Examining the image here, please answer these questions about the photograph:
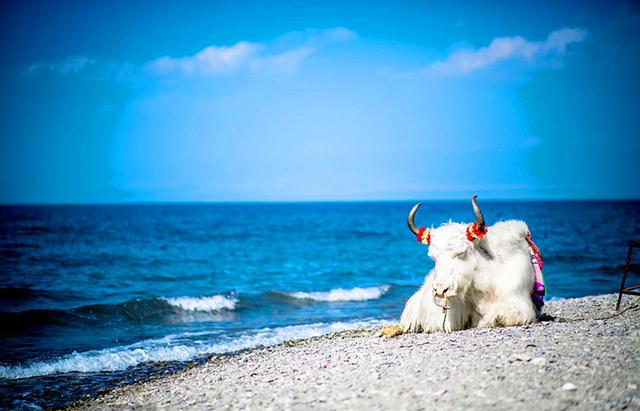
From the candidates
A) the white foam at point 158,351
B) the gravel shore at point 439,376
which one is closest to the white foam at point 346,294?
the white foam at point 158,351

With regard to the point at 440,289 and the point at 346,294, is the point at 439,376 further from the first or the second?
the point at 346,294

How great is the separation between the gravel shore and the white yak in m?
0.26

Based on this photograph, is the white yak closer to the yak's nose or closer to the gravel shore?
the yak's nose

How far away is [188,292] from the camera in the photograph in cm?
1794

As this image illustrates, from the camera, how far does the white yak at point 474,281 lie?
6613mm

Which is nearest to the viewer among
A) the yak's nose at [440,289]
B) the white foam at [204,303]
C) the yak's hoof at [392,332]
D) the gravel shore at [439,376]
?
the gravel shore at [439,376]

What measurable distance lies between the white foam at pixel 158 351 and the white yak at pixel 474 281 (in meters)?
3.77

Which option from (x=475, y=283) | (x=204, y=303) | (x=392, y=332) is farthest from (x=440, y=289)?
(x=204, y=303)

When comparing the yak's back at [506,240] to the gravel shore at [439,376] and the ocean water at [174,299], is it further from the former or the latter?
the ocean water at [174,299]

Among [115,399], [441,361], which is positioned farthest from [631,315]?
[115,399]

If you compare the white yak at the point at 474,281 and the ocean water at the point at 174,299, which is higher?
the white yak at the point at 474,281

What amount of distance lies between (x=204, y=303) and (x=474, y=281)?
9.96m

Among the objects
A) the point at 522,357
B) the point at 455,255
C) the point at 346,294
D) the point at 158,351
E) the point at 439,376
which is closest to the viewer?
the point at 439,376

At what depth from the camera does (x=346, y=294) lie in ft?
55.1
